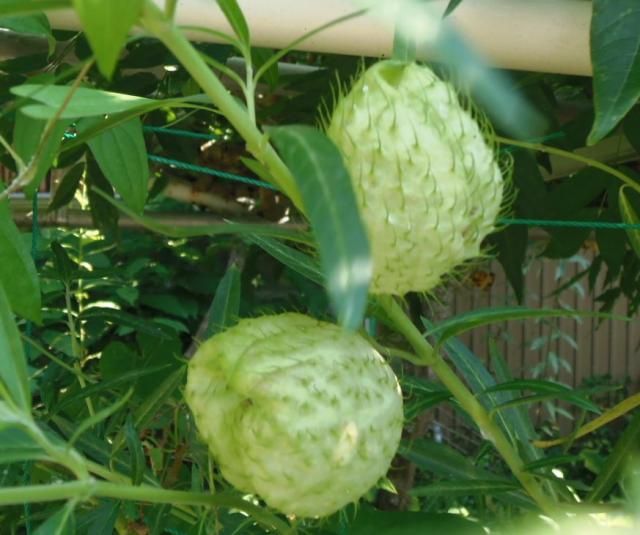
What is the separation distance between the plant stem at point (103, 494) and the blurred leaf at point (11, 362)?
5 centimetres

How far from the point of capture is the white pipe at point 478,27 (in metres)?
0.62

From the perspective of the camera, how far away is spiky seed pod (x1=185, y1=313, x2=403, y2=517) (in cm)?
43

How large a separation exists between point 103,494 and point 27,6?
0.21m

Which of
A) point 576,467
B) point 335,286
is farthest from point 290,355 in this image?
point 576,467

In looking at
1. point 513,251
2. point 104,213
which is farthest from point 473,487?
point 104,213

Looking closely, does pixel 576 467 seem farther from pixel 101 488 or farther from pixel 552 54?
pixel 101 488

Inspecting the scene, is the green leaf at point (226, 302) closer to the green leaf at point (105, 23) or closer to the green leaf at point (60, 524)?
the green leaf at point (60, 524)

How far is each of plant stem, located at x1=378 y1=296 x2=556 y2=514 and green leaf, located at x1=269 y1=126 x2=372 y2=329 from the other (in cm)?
15

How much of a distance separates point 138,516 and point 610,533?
37cm

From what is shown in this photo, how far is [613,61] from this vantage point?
539 mm

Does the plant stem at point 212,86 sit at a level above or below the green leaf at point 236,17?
below

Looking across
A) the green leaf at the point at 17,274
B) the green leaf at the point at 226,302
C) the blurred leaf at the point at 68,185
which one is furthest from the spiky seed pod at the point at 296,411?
the blurred leaf at the point at 68,185

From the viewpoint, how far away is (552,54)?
0.66 meters

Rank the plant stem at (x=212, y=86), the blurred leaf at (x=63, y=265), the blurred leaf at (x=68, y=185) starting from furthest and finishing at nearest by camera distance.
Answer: the blurred leaf at (x=68, y=185) → the blurred leaf at (x=63, y=265) → the plant stem at (x=212, y=86)
